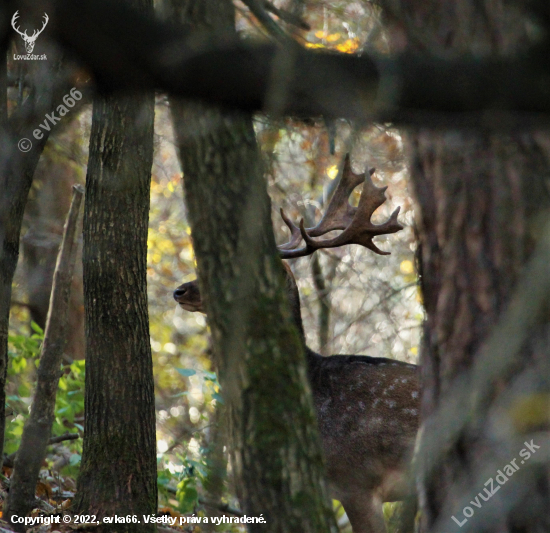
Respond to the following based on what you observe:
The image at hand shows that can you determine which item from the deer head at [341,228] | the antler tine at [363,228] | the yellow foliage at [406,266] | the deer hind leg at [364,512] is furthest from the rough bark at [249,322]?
the yellow foliage at [406,266]

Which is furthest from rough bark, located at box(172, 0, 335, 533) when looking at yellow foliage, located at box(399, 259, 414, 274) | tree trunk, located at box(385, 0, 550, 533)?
yellow foliage, located at box(399, 259, 414, 274)

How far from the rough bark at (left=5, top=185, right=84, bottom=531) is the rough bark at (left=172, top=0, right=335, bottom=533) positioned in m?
2.76

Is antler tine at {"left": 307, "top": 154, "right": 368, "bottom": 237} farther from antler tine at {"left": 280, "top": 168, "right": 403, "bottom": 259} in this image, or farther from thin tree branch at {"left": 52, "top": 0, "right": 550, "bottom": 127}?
thin tree branch at {"left": 52, "top": 0, "right": 550, "bottom": 127}

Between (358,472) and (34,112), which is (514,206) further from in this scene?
(358,472)

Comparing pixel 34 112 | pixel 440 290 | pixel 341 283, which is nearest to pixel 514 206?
pixel 440 290

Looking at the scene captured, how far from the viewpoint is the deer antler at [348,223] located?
718cm

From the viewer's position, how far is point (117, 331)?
15.3 feet

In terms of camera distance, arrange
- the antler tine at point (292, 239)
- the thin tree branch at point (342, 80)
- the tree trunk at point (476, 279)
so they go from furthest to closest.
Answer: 1. the antler tine at point (292, 239)
2. the tree trunk at point (476, 279)
3. the thin tree branch at point (342, 80)

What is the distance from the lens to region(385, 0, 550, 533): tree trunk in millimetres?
2400

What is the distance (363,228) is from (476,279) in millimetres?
4710

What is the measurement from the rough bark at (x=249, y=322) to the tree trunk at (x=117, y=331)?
5.64ft

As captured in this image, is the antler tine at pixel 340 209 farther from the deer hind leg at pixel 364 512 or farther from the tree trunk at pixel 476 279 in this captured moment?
the tree trunk at pixel 476 279

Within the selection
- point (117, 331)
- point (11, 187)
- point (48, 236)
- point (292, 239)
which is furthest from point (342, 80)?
point (48, 236)

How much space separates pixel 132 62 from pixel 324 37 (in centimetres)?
870
